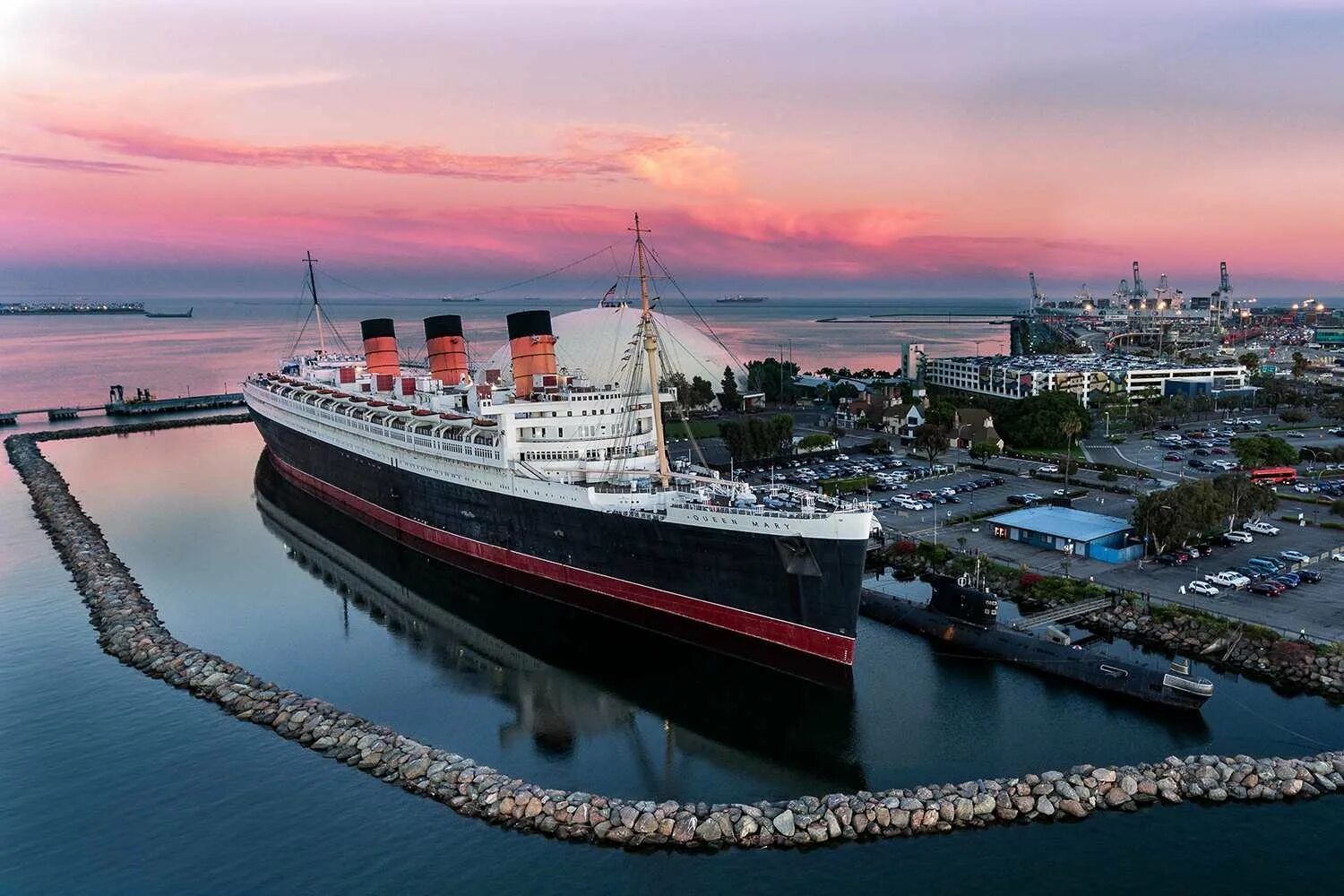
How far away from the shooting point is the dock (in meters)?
70.2

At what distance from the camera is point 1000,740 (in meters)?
18.8

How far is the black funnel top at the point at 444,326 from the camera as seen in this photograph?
39.0 metres

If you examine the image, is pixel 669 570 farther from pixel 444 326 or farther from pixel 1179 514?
pixel 444 326

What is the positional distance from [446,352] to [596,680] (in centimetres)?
2177

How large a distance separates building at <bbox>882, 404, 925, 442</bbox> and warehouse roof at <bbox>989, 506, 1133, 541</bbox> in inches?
851

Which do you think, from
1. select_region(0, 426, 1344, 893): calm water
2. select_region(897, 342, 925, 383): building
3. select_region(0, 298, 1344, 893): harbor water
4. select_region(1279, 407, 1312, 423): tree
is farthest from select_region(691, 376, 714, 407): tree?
select_region(1279, 407, 1312, 423): tree

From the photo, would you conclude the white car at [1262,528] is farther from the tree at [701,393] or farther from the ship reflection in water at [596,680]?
the tree at [701,393]

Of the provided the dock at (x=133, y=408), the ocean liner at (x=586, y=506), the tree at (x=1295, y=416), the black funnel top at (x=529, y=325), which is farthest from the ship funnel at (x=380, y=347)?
the tree at (x=1295, y=416)

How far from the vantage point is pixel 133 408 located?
74500mm

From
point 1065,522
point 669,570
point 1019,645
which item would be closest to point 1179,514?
point 1065,522

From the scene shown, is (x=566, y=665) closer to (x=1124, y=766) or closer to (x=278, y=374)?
(x=1124, y=766)

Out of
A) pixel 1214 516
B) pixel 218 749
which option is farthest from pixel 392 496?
pixel 1214 516

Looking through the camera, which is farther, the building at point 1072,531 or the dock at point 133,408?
the dock at point 133,408

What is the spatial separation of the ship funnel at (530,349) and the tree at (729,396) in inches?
1399
